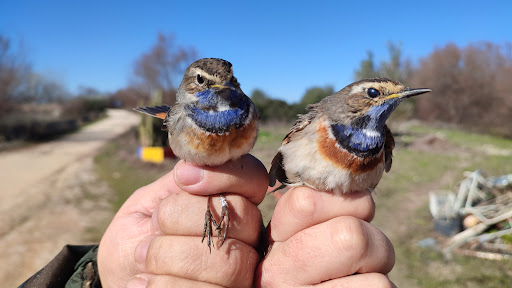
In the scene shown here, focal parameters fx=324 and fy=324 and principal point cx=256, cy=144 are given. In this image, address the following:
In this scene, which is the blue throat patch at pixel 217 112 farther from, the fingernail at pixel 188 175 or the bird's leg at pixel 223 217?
the bird's leg at pixel 223 217

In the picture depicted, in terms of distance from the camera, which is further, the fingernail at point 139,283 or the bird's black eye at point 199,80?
the bird's black eye at point 199,80

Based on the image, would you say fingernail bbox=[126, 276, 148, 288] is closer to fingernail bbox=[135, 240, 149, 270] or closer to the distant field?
fingernail bbox=[135, 240, 149, 270]

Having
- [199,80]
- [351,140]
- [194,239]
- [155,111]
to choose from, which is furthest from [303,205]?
[155,111]

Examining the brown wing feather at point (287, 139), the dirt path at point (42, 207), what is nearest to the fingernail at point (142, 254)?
the brown wing feather at point (287, 139)

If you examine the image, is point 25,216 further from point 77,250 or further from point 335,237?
point 335,237

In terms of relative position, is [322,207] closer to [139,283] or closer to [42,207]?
[139,283]

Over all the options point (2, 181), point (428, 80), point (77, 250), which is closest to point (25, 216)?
point (2, 181)
